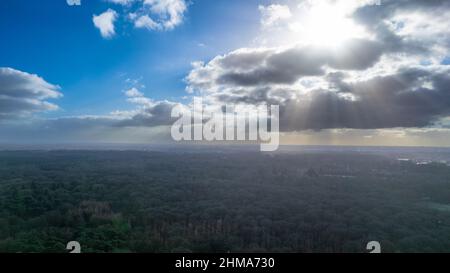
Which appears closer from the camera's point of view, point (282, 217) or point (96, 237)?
point (96, 237)

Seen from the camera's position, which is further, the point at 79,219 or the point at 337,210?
the point at 337,210

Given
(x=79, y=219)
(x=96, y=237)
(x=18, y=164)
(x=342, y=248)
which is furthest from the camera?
(x=18, y=164)

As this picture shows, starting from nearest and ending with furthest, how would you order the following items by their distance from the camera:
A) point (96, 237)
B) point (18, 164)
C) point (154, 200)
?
point (96, 237) → point (154, 200) → point (18, 164)
